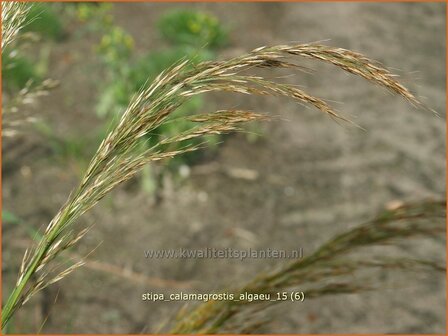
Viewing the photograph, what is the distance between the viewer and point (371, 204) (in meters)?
2.89

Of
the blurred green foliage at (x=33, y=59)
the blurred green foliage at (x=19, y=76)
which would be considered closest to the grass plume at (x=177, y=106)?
the blurred green foliage at (x=33, y=59)

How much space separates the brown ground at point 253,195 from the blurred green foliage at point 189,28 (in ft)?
Result: 0.66

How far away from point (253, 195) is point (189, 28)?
1.08 m

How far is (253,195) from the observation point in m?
2.89

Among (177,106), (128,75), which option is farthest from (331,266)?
(128,75)

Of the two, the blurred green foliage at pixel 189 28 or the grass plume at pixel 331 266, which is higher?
the grass plume at pixel 331 266

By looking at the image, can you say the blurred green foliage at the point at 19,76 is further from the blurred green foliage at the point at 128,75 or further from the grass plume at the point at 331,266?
the grass plume at the point at 331,266

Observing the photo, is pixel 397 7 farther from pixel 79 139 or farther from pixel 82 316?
pixel 82 316

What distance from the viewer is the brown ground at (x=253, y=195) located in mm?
2402

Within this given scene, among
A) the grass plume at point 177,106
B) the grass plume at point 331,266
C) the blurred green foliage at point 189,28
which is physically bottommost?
the blurred green foliage at point 189,28

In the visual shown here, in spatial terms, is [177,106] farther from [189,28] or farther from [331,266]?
[189,28]

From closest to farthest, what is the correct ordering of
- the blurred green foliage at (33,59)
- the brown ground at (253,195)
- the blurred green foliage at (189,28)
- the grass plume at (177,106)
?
the grass plume at (177,106) → the brown ground at (253,195) → the blurred green foliage at (33,59) → the blurred green foliage at (189,28)

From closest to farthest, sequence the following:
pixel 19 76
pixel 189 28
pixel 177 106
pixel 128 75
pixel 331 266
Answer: pixel 177 106, pixel 331 266, pixel 128 75, pixel 19 76, pixel 189 28

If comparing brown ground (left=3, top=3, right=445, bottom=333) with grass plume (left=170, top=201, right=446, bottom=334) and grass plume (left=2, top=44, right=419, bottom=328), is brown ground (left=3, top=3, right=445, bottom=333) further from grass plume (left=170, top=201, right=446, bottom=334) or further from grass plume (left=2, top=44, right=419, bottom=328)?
grass plume (left=2, top=44, right=419, bottom=328)
